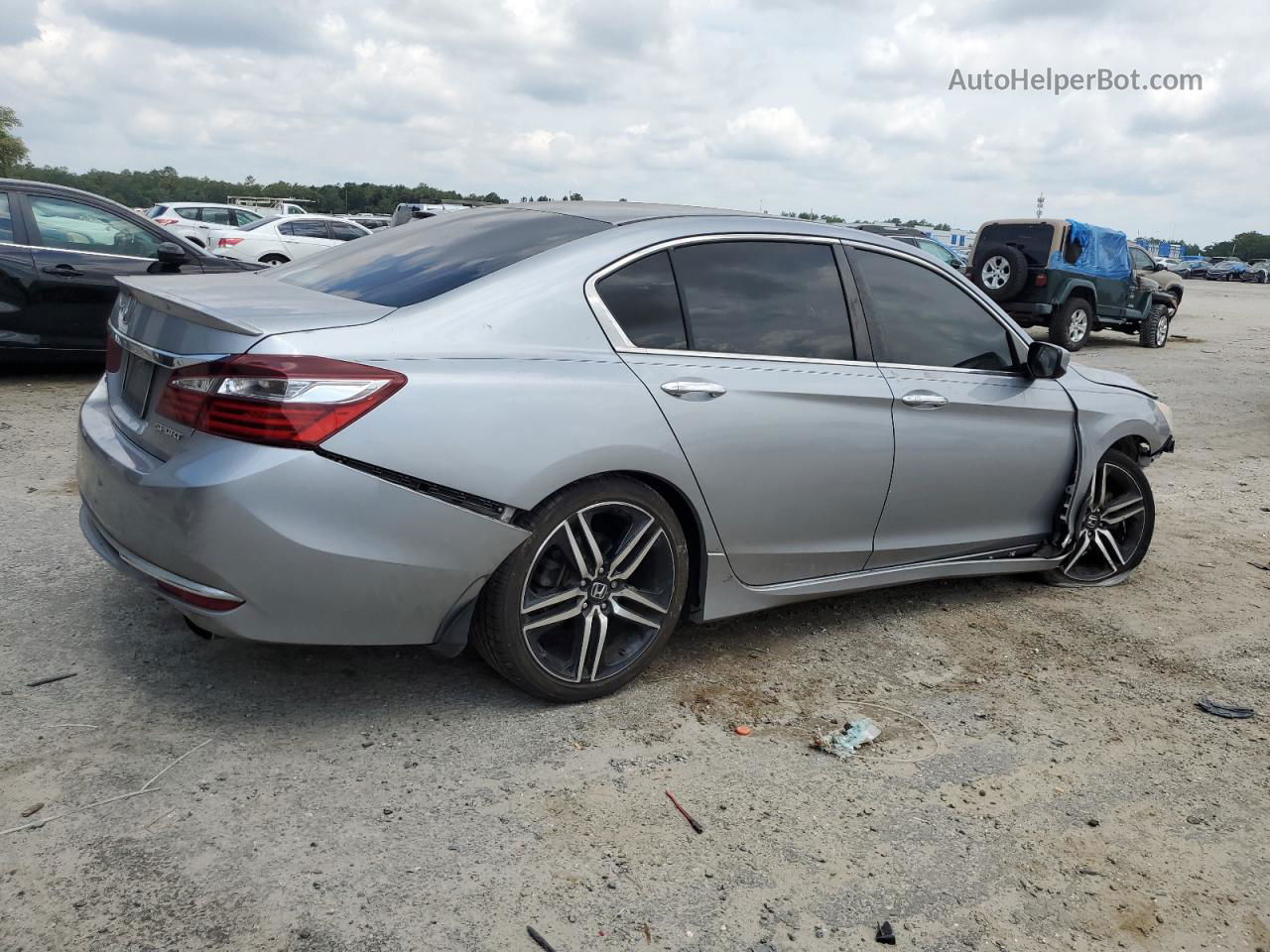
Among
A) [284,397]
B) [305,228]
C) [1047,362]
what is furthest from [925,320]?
[305,228]

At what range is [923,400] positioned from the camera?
4238 millimetres

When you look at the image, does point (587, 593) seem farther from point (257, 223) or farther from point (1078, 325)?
point (257, 223)

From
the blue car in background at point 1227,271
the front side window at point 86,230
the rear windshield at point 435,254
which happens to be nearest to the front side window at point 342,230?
the front side window at point 86,230

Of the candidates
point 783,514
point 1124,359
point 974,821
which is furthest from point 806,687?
point 1124,359

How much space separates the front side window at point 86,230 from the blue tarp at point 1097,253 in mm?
12434

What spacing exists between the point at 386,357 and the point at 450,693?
1.20 m

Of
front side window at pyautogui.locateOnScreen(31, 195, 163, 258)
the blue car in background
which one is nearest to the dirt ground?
front side window at pyautogui.locateOnScreen(31, 195, 163, 258)

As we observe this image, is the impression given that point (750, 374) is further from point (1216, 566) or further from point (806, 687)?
point (1216, 566)

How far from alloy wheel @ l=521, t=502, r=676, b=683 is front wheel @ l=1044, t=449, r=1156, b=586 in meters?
2.42

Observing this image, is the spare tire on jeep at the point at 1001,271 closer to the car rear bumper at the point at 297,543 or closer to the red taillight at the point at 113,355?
the red taillight at the point at 113,355

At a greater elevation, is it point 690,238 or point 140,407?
point 690,238

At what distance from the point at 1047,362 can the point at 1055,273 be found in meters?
12.6

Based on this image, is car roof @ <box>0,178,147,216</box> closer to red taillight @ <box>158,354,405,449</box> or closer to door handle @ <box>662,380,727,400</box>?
red taillight @ <box>158,354,405,449</box>

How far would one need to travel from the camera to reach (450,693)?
3625 mm
